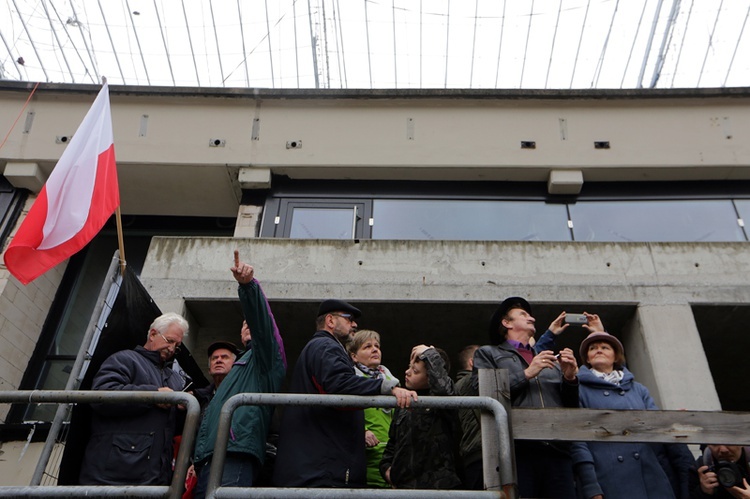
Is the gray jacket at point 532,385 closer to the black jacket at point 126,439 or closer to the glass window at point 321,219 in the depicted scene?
the black jacket at point 126,439

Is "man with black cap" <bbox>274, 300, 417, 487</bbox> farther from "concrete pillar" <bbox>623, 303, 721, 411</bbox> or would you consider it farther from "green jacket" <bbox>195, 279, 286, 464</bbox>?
"concrete pillar" <bbox>623, 303, 721, 411</bbox>

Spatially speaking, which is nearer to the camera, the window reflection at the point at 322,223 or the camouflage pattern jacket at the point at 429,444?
the camouflage pattern jacket at the point at 429,444

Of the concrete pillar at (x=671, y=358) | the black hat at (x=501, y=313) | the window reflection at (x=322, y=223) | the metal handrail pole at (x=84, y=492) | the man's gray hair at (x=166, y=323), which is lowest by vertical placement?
the metal handrail pole at (x=84, y=492)

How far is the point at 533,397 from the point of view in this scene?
4.91m

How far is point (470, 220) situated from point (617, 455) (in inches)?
233

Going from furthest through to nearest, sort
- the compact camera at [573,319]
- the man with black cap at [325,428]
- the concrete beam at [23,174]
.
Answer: the concrete beam at [23,174] → the compact camera at [573,319] → the man with black cap at [325,428]

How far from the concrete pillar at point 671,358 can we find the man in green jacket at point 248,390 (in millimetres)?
5039

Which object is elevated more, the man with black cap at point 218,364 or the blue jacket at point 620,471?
the man with black cap at point 218,364

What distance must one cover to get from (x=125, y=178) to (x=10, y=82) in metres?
2.45

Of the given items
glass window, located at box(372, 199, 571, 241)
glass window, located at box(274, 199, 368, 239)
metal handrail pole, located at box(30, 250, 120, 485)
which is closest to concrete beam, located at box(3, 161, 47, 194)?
glass window, located at box(274, 199, 368, 239)

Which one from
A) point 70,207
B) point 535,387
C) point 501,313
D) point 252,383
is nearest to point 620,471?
point 535,387

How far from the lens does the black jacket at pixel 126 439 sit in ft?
15.3

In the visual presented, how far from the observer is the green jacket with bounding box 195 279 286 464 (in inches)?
187

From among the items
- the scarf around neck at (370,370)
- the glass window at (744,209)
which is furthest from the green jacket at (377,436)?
the glass window at (744,209)
